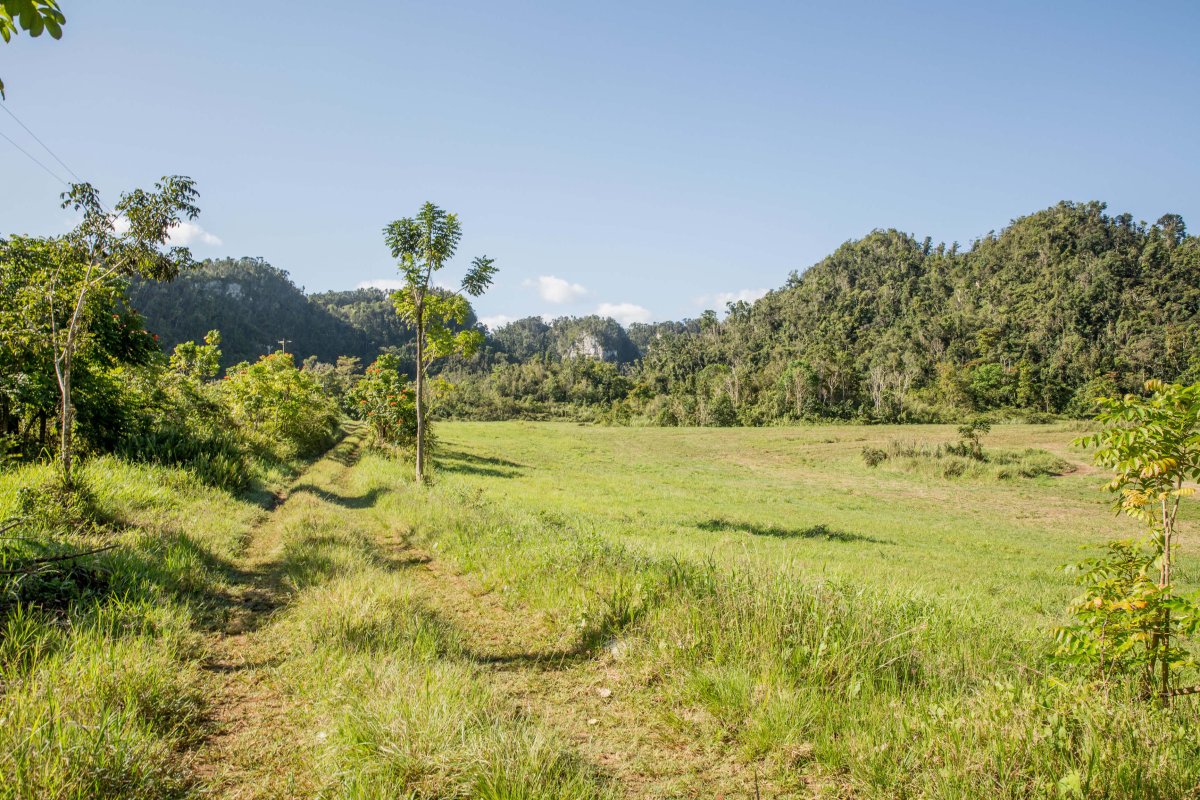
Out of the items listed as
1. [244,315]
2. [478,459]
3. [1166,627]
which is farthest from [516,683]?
[244,315]

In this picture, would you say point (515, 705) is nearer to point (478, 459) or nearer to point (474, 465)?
point (474, 465)

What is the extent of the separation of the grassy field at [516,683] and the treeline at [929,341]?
80.2 metres

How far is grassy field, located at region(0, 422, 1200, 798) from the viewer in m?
2.74

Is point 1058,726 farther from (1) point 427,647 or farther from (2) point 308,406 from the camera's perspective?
(2) point 308,406

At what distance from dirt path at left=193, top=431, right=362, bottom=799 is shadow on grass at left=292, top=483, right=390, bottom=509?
5205 millimetres

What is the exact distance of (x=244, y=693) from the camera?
12.7ft

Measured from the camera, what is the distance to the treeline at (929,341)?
88938 millimetres

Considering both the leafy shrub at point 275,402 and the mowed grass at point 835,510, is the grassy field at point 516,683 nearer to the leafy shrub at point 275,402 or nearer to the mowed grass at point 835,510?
the mowed grass at point 835,510

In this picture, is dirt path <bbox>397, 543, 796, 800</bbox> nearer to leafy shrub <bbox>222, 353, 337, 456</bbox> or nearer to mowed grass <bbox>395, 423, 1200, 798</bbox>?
mowed grass <bbox>395, 423, 1200, 798</bbox>

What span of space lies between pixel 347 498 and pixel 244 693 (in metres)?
10.8

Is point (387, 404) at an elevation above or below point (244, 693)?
above

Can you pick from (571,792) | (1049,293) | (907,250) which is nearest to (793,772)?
(571,792)

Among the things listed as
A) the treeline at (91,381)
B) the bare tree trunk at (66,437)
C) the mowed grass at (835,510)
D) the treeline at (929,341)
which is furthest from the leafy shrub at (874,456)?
the treeline at (929,341)

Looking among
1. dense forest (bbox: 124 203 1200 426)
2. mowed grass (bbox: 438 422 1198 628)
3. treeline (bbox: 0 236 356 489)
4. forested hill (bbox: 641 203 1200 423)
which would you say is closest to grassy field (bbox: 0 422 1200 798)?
mowed grass (bbox: 438 422 1198 628)
